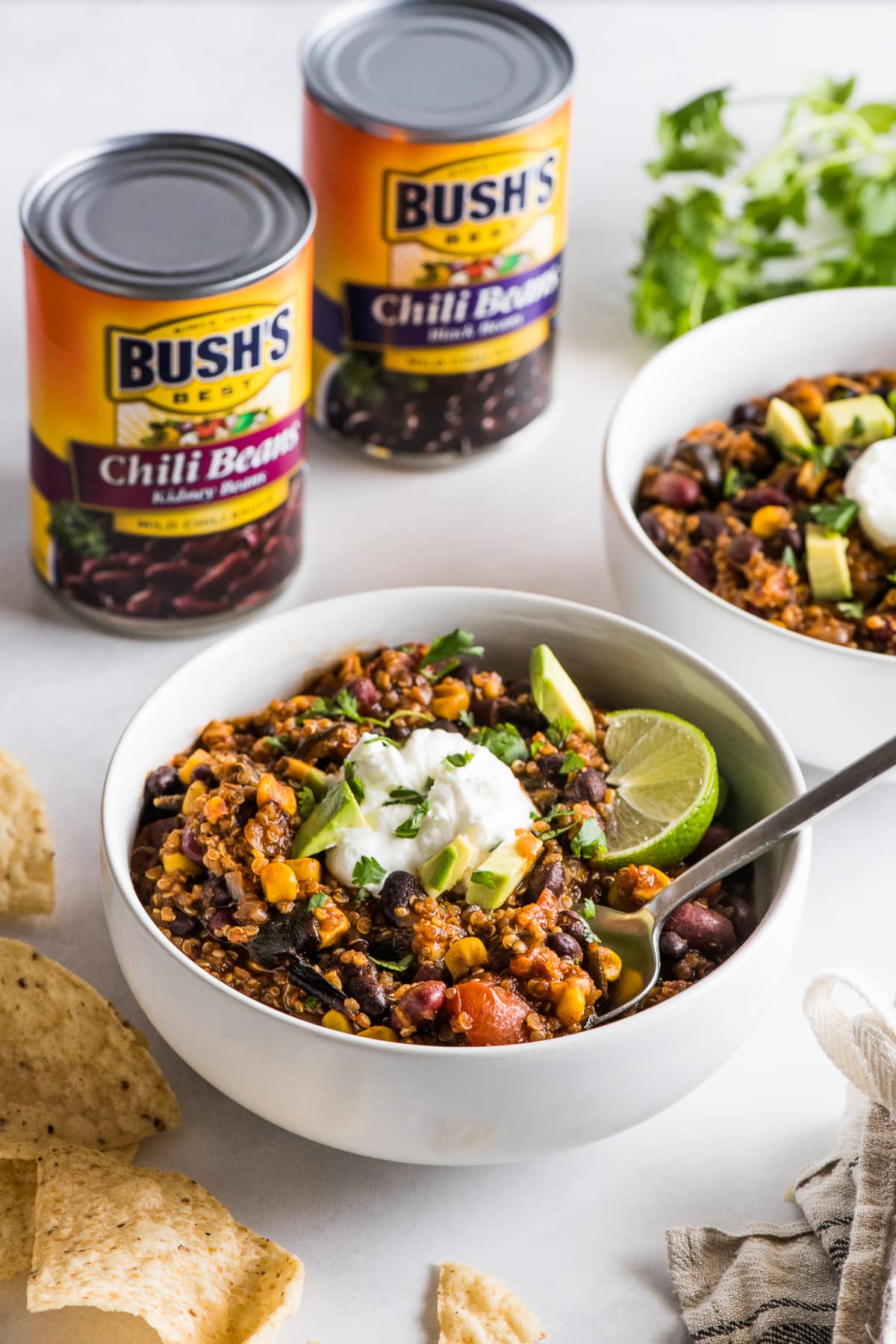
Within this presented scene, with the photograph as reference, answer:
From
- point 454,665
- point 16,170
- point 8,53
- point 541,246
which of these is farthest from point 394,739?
point 8,53

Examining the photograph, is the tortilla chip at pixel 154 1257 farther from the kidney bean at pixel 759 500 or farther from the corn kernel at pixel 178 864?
the kidney bean at pixel 759 500

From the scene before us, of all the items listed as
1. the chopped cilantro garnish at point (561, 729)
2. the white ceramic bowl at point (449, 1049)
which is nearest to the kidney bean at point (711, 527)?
the white ceramic bowl at point (449, 1049)

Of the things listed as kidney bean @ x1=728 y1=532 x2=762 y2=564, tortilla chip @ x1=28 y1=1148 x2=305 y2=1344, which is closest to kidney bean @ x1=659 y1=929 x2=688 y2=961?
tortilla chip @ x1=28 y1=1148 x2=305 y2=1344

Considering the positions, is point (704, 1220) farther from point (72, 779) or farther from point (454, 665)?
point (72, 779)

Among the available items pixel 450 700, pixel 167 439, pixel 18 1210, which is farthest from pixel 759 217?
pixel 18 1210

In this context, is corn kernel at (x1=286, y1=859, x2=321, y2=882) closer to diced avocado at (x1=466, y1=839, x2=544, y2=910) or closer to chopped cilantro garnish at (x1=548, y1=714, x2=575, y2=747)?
diced avocado at (x1=466, y1=839, x2=544, y2=910)

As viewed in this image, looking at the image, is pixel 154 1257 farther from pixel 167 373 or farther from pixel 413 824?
pixel 167 373
